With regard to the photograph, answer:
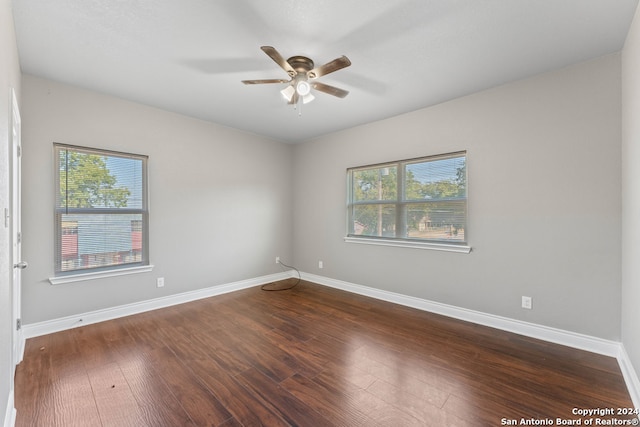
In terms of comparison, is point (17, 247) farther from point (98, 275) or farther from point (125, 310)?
point (125, 310)

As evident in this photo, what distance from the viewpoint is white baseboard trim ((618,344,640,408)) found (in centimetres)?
182

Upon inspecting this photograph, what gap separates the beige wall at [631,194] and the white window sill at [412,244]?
4.15 feet

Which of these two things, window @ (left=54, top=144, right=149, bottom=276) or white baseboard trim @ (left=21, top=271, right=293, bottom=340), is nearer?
white baseboard trim @ (left=21, top=271, right=293, bottom=340)

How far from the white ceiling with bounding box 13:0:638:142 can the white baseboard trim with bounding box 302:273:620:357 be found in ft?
8.20

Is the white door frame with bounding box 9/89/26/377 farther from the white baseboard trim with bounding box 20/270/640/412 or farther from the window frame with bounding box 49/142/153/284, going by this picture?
the window frame with bounding box 49/142/153/284

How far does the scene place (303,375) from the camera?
2.17 meters

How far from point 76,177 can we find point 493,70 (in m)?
4.45

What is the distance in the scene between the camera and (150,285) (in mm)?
3572

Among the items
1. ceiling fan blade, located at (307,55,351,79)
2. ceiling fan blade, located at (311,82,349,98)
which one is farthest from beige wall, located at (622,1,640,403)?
ceiling fan blade, located at (311,82,349,98)

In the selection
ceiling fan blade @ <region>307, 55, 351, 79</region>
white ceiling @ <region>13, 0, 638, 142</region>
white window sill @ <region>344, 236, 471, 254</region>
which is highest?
white ceiling @ <region>13, 0, 638, 142</region>

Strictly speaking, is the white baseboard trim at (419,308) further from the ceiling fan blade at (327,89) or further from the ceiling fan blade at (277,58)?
the ceiling fan blade at (327,89)

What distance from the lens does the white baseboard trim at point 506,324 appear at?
8.07 ft

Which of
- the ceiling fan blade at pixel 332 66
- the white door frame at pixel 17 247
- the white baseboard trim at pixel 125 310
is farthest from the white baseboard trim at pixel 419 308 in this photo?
the ceiling fan blade at pixel 332 66

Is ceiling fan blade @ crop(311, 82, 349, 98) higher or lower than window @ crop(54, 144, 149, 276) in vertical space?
higher
